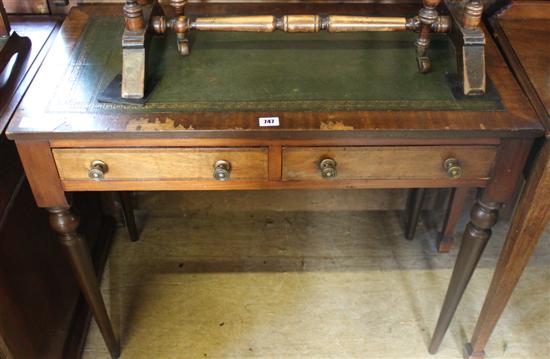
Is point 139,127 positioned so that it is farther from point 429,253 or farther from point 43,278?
point 429,253

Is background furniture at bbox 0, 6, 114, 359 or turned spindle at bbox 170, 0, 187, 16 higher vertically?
turned spindle at bbox 170, 0, 187, 16

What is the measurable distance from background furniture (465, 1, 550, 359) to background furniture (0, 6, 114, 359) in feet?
3.52

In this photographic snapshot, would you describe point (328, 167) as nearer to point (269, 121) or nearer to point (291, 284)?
point (269, 121)

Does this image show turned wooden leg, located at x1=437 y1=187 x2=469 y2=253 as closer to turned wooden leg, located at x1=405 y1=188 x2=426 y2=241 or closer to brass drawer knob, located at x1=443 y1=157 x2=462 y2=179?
turned wooden leg, located at x1=405 y1=188 x2=426 y2=241

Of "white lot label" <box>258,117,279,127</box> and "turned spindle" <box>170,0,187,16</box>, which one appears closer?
"white lot label" <box>258,117,279,127</box>

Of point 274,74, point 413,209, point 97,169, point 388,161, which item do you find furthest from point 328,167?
point 413,209

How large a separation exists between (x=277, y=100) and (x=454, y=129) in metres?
0.35

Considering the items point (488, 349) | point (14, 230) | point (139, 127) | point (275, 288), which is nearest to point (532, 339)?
point (488, 349)

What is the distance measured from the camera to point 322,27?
Result: 48.9 inches

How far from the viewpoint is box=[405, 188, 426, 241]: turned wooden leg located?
1906 mm

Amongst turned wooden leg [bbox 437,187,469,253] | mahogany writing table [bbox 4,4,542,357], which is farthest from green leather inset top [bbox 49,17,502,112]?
turned wooden leg [bbox 437,187,469,253]

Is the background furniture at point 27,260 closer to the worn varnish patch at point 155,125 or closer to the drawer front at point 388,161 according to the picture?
the worn varnish patch at point 155,125

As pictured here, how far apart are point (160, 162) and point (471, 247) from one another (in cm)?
73

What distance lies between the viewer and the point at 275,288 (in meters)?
1.83
